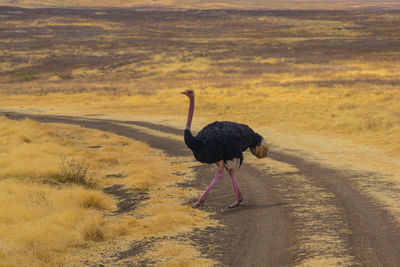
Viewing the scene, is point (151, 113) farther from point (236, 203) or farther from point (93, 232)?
point (93, 232)

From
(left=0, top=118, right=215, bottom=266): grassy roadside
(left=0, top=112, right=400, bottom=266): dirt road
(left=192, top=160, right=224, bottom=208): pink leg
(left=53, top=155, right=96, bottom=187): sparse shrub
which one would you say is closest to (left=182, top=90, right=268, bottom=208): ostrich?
(left=192, top=160, right=224, bottom=208): pink leg

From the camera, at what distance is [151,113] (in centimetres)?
3306

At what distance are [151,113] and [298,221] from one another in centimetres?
2249

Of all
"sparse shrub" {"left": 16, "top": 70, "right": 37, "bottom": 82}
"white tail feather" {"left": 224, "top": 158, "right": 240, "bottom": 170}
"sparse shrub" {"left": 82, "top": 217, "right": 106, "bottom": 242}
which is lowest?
"sparse shrub" {"left": 16, "top": 70, "right": 37, "bottom": 82}

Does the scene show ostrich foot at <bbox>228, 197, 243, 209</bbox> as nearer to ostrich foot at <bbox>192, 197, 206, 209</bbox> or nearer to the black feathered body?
ostrich foot at <bbox>192, 197, 206, 209</bbox>

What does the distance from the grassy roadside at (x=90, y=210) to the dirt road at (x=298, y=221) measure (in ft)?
1.89

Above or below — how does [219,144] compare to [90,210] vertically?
above

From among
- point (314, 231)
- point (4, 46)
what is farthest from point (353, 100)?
point (4, 46)

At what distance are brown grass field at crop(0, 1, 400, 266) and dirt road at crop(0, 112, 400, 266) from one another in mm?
460

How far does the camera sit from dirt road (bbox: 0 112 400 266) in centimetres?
919

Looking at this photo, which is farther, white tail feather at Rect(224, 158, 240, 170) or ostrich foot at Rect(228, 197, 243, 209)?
ostrich foot at Rect(228, 197, 243, 209)

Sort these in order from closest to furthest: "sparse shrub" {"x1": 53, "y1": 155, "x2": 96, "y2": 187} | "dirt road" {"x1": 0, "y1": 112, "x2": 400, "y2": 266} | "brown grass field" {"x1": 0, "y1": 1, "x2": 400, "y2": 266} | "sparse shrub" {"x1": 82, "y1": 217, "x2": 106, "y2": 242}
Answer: "dirt road" {"x1": 0, "y1": 112, "x2": 400, "y2": 266} → "sparse shrub" {"x1": 82, "y1": 217, "x2": 106, "y2": 242} → "brown grass field" {"x1": 0, "y1": 1, "x2": 400, "y2": 266} → "sparse shrub" {"x1": 53, "y1": 155, "x2": 96, "y2": 187}

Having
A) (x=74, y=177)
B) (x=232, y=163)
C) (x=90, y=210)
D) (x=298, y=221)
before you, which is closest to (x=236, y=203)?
(x=232, y=163)

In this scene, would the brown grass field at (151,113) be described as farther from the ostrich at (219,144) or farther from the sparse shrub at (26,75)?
the ostrich at (219,144)
